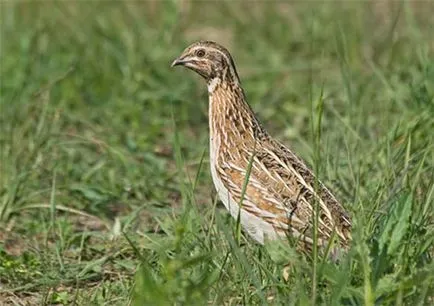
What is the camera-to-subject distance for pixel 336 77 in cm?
1118

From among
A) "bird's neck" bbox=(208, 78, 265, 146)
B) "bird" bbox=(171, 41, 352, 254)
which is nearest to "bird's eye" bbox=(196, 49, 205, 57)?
"bird" bbox=(171, 41, 352, 254)

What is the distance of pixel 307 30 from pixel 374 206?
5.35 m

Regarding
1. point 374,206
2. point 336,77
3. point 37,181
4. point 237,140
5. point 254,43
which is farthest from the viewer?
point 254,43

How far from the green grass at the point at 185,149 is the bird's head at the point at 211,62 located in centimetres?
44

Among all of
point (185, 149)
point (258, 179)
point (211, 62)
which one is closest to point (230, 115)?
point (211, 62)

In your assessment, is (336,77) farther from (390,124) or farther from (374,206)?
(374,206)

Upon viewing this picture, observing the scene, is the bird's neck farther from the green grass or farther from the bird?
the green grass

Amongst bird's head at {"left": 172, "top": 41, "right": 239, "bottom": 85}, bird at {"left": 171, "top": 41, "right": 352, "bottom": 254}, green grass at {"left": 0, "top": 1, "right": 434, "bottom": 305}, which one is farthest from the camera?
bird's head at {"left": 172, "top": 41, "right": 239, "bottom": 85}

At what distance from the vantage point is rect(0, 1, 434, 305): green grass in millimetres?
6148

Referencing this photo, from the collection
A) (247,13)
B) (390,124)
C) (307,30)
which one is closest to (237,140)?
(390,124)

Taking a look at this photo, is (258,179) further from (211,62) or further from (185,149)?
(185,149)

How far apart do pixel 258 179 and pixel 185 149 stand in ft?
9.86

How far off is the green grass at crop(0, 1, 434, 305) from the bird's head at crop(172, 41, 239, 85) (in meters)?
0.44

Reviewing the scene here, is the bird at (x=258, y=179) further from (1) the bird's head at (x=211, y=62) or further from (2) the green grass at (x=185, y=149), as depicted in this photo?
(2) the green grass at (x=185, y=149)
